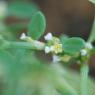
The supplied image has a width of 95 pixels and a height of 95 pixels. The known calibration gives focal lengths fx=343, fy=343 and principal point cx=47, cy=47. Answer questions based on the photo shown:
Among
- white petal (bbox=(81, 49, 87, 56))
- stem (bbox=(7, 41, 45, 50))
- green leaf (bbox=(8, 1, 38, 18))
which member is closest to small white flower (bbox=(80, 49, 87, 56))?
white petal (bbox=(81, 49, 87, 56))

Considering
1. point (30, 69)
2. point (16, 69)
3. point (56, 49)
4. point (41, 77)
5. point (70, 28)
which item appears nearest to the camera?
point (56, 49)

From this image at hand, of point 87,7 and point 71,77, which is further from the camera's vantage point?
point 87,7

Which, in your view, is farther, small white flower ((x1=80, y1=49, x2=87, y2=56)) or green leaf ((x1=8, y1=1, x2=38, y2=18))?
green leaf ((x1=8, y1=1, x2=38, y2=18))

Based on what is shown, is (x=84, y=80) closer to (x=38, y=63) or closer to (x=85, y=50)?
(x=85, y=50)

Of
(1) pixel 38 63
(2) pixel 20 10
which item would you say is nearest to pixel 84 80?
(1) pixel 38 63

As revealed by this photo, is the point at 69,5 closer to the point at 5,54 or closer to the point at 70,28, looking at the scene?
the point at 70,28

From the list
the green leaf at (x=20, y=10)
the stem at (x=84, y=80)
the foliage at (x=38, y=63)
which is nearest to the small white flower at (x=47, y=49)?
the foliage at (x=38, y=63)

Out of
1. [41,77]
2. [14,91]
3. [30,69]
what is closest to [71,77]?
[41,77]

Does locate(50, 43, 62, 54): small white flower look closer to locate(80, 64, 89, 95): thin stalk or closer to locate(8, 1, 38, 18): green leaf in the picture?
locate(80, 64, 89, 95): thin stalk

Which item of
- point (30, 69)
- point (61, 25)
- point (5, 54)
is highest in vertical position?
point (5, 54)
